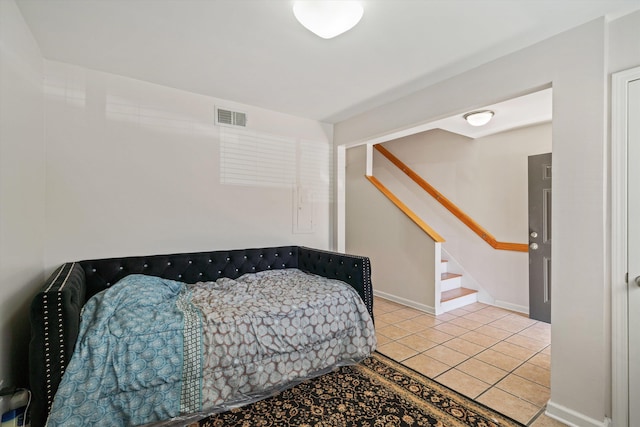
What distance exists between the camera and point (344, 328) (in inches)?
92.1

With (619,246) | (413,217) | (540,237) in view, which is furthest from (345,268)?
(540,237)

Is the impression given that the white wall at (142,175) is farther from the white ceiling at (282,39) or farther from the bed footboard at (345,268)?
the bed footboard at (345,268)

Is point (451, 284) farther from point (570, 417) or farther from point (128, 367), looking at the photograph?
point (128, 367)

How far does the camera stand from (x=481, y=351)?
2.64m

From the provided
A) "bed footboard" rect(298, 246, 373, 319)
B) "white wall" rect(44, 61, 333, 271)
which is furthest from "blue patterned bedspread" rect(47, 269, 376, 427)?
"white wall" rect(44, 61, 333, 271)

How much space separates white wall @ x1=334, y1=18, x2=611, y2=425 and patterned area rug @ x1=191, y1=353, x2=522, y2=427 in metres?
0.48

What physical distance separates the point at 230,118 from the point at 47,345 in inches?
92.6

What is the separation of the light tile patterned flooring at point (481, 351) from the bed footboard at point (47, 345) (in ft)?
7.37

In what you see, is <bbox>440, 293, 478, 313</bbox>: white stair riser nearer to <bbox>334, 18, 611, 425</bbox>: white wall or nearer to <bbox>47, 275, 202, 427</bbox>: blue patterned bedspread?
<bbox>334, 18, 611, 425</bbox>: white wall

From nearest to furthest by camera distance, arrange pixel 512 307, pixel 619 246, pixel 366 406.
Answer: pixel 619 246 → pixel 366 406 → pixel 512 307

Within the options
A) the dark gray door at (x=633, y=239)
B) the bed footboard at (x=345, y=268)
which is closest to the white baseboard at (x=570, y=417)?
the dark gray door at (x=633, y=239)

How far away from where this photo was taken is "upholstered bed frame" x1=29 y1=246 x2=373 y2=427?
1.42 meters

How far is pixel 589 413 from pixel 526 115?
9.55 ft

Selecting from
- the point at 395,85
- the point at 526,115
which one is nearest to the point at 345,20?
the point at 395,85
